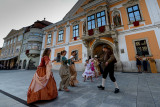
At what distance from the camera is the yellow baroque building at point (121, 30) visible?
7887 millimetres

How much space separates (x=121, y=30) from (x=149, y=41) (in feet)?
10.1

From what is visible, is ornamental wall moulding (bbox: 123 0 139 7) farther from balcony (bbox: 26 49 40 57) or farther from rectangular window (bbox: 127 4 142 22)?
balcony (bbox: 26 49 40 57)

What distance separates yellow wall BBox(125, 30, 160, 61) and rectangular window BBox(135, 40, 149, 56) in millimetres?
383

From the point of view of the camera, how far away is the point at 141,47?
804 centimetres

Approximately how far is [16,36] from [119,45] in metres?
30.8

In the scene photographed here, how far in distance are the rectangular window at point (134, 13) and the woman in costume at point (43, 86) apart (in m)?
10.9

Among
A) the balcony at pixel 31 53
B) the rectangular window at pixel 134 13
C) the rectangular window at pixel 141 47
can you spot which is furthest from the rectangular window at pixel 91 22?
the balcony at pixel 31 53

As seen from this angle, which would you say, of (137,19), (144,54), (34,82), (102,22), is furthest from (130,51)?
(34,82)

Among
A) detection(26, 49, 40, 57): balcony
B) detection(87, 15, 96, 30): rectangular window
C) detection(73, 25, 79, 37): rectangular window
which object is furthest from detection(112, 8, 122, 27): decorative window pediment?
detection(26, 49, 40, 57): balcony

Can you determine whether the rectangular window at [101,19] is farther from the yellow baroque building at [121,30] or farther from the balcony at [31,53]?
the balcony at [31,53]

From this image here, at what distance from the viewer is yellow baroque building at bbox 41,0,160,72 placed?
7.89 metres

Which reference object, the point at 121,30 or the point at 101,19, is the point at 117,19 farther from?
the point at 101,19

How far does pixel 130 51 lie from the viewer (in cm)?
841

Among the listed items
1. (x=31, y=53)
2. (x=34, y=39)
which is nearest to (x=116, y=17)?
(x=34, y=39)
